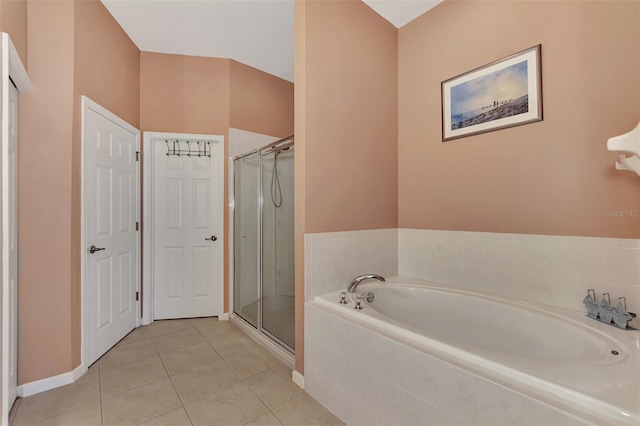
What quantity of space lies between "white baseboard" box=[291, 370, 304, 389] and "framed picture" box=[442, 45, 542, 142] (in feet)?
6.60

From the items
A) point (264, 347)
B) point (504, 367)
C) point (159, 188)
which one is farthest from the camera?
point (159, 188)

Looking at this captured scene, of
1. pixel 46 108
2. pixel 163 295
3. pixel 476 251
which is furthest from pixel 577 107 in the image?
pixel 163 295

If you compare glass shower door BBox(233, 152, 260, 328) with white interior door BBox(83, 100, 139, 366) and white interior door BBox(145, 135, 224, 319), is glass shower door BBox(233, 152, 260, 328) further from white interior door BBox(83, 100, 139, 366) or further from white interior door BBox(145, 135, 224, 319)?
white interior door BBox(83, 100, 139, 366)

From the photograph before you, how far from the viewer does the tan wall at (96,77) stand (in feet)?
6.55

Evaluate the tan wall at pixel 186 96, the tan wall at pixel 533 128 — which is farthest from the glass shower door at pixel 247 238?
the tan wall at pixel 533 128

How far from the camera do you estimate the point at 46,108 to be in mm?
1874

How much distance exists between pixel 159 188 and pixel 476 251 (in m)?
2.98

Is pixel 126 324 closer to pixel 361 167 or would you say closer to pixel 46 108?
pixel 46 108

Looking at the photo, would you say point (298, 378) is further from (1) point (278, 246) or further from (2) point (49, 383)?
(2) point (49, 383)

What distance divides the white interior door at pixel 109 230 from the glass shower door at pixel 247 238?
3.15 feet

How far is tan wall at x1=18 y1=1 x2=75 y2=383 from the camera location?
181cm

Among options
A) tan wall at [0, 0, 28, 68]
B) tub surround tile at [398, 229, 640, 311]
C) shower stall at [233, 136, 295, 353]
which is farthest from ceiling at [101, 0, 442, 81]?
tub surround tile at [398, 229, 640, 311]

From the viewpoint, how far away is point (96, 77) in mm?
2240

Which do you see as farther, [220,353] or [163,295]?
[163,295]
